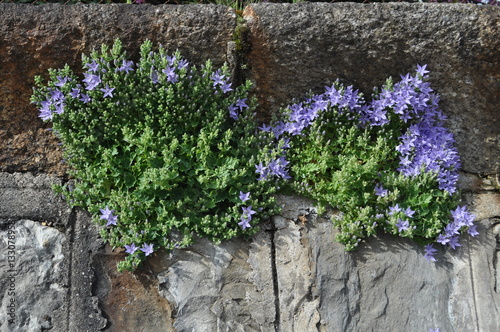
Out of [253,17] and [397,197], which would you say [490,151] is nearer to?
[397,197]

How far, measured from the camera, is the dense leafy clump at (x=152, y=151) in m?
Result: 3.30

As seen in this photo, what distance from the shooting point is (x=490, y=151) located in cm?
373

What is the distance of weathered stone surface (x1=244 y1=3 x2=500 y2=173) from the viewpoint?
130 inches

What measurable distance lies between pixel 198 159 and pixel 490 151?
76.2 inches

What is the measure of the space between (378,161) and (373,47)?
71 centimetres

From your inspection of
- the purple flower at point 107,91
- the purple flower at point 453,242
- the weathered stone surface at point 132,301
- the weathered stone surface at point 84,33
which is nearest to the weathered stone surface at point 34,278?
the weathered stone surface at point 132,301

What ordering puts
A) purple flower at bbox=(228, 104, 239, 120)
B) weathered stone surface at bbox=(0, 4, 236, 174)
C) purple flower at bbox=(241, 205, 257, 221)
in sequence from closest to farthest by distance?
weathered stone surface at bbox=(0, 4, 236, 174) → purple flower at bbox=(241, 205, 257, 221) → purple flower at bbox=(228, 104, 239, 120)

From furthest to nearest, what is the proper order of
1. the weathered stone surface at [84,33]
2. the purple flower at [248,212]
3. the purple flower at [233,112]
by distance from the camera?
the purple flower at [233,112], the purple flower at [248,212], the weathered stone surface at [84,33]

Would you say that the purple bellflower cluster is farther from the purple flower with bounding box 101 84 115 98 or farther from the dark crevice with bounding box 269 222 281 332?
the purple flower with bounding box 101 84 115 98

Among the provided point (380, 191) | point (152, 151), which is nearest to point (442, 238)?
point (380, 191)

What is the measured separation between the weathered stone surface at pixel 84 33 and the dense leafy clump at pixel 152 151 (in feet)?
0.31

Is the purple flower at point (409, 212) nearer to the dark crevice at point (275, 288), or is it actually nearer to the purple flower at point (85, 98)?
the dark crevice at point (275, 288)

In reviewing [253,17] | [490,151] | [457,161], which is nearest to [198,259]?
[253,17]

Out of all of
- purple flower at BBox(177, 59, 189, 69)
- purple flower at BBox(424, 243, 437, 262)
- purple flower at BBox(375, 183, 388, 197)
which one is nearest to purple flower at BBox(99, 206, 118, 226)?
purple flower at BBox(177, 59, 189, 69)
